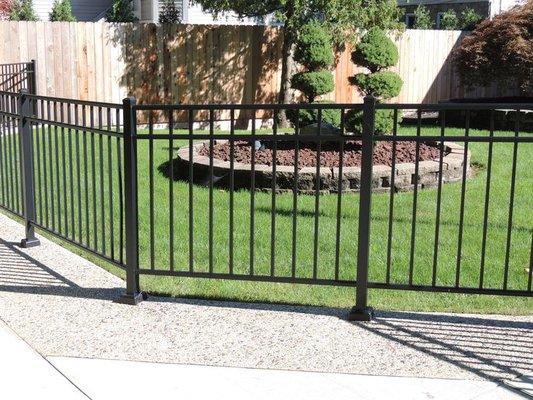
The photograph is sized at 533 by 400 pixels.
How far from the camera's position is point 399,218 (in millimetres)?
7844

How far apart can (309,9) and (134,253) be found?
34.9 ft

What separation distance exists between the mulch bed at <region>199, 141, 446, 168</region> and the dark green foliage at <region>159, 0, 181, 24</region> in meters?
14.5

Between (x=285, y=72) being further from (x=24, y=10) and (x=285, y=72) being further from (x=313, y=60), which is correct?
(x=24, y=10)

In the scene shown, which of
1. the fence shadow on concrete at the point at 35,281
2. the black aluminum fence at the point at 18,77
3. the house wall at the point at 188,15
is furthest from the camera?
the house wall at the point at 188,15

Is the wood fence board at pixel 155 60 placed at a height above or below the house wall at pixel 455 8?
below

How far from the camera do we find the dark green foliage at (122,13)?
25.3 metres

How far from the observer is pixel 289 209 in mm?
8086

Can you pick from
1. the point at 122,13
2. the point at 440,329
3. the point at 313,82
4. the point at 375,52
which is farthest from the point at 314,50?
the point at 122,13

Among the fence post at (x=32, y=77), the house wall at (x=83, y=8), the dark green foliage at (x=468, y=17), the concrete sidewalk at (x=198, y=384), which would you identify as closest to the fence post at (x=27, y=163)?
the concrete sidewalk at (x=198, y=384)

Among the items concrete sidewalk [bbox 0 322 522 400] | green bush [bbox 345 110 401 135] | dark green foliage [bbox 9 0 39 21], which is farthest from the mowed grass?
dark green foliage [bbox 9 0 39 21]

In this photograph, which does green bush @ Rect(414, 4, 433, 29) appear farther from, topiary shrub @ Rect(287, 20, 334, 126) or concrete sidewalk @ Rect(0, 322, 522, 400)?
concrete sidewalk @ Rect(0, 322, 522, 400)

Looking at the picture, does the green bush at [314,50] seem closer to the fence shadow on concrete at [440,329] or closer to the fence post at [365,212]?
the fence shadow on concrete at [440,329]

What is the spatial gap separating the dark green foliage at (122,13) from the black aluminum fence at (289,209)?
1546cm

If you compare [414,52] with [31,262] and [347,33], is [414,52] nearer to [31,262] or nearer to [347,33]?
[347,33]
